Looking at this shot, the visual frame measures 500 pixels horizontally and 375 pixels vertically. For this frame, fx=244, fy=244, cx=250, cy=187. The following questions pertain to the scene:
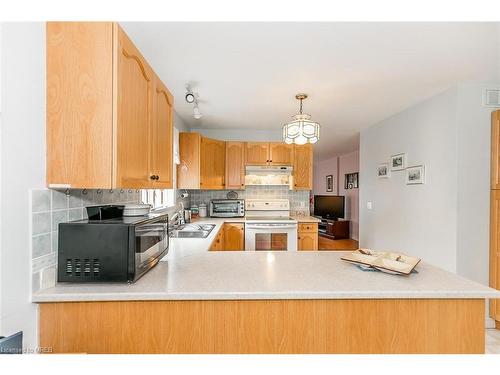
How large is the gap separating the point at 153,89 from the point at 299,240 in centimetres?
299

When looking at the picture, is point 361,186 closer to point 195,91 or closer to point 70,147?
point 195,91

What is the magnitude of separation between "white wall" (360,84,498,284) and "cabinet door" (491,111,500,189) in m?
0.04

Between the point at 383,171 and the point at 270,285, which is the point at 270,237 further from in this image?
the point at 270,285

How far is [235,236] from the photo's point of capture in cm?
361

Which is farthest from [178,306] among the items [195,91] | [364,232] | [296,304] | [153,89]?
[364,232]

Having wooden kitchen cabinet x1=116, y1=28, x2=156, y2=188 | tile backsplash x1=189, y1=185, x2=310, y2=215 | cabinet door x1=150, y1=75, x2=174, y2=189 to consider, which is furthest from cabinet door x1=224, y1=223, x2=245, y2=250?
wooden kitchen cabinet x1=116, y1=28, x2=156, y2=188

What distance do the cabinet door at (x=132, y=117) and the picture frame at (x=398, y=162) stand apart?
3093 mm

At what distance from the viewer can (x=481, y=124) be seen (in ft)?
7.78

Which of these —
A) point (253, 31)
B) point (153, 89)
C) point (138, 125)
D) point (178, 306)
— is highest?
point (253, 31)

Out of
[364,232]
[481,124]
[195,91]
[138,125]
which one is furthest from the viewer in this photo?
[364,232]

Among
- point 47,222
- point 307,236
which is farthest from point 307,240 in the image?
point 47,222

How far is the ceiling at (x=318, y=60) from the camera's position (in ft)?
5.13

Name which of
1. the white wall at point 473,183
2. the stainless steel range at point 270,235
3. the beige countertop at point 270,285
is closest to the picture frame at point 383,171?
the white wall at point 473,183

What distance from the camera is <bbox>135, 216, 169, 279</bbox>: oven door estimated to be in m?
1.15
